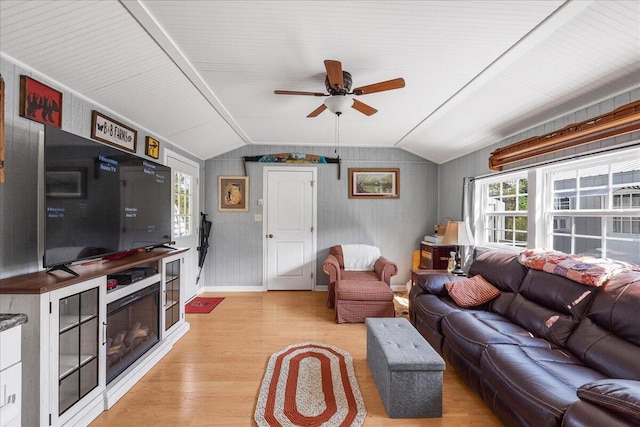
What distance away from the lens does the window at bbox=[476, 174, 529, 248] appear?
328 cm

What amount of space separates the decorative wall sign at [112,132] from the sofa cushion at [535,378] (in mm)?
3461

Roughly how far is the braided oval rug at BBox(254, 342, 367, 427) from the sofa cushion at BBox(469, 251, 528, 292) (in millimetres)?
1574

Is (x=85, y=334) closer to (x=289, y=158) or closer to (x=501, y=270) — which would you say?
(x=501, y=270)

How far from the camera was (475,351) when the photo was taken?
1.90 meters

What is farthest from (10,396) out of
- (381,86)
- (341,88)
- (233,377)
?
(381,86)

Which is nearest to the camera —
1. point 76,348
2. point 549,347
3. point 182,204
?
point 76,348

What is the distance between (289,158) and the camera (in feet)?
15.4

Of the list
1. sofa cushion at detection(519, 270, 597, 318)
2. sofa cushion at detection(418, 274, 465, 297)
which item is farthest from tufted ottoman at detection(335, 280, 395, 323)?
sofa cushion at detection(519, 270, 597, 318)

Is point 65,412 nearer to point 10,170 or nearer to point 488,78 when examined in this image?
→ point 10,170

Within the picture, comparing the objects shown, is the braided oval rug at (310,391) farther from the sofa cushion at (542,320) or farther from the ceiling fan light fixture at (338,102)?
the ceiling fan light fixture at (338,102)

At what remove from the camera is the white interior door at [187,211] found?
147 inches

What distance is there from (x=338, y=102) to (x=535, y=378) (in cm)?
224

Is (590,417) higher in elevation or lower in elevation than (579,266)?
lower

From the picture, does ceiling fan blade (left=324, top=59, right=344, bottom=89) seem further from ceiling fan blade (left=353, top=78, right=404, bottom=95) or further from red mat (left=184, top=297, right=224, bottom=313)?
red mat (left=184, top=297, right=224, bottom=313)
